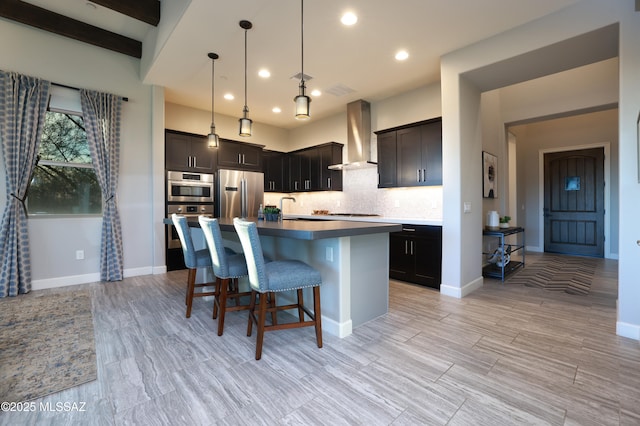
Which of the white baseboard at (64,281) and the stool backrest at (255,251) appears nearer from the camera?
the stool backrest at (255,251)

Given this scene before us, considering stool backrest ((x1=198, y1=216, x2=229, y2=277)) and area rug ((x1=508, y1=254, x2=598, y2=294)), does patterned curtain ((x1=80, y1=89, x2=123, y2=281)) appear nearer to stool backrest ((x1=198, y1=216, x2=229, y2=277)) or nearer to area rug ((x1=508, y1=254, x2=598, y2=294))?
stool backrest ((x1=198, y1=216, x2=229, y2=277))

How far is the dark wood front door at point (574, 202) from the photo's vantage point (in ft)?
19.8

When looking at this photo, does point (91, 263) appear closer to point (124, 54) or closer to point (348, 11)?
point (124, 54)

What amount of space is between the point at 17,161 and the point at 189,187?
6.95 feet

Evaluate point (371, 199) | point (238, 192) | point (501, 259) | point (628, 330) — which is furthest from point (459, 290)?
point (238, 192)

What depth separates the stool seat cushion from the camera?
208cm

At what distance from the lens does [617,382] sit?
1.79 m

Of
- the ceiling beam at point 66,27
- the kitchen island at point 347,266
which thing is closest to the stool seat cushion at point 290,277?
the kitchen island at point 347,266

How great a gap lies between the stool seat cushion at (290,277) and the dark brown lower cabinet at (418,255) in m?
A: 2.23

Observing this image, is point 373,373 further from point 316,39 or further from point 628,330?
point 316,39

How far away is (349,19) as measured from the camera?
9.67 feet

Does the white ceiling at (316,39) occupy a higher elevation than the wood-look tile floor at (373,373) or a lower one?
higher

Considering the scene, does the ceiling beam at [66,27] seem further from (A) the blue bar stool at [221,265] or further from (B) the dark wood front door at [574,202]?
(B) the dark wood front door at [574,202]

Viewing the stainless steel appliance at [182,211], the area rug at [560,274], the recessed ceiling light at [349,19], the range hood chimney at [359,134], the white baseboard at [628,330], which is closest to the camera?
the white baseboard at [628,330]
